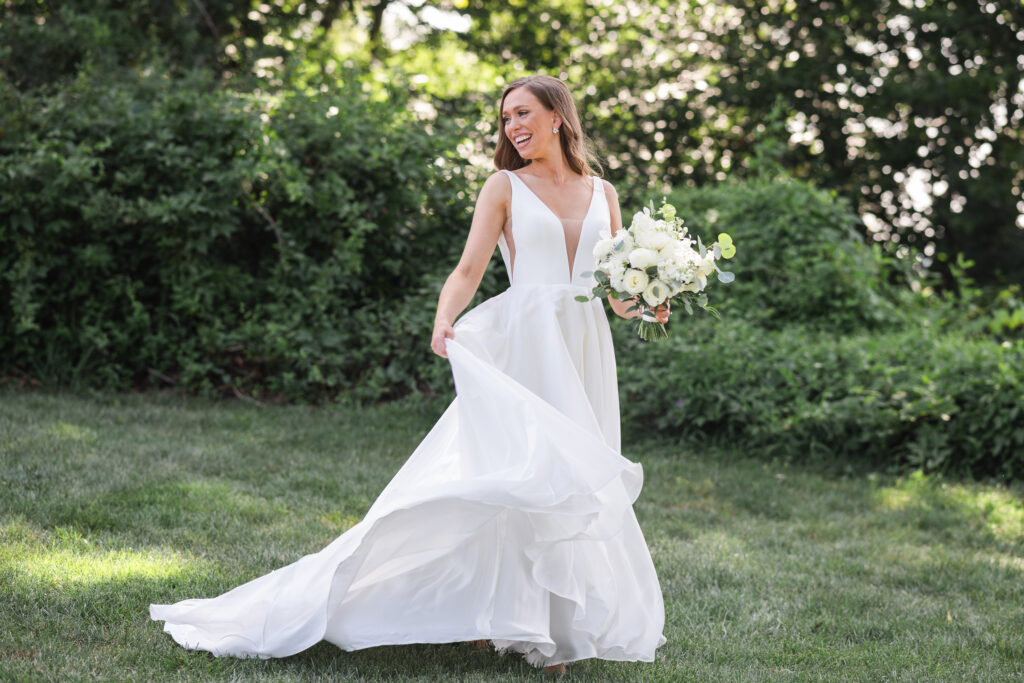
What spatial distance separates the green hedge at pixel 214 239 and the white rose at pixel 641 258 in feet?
14.5

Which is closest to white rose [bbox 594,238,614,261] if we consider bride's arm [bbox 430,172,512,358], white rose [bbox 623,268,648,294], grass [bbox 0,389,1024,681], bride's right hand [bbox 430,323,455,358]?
white rose [bbox 623,268,648,294]

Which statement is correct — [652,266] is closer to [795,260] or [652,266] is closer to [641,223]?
[641,223]

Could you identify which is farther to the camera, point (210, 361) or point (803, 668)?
point (210, 361)

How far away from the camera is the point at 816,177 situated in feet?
43.0

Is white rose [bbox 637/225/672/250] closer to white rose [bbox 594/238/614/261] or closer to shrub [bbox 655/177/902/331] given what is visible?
white rose [bbox 594/238/614/261]

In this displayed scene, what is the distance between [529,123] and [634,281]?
0.73 m

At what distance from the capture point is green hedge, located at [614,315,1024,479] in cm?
651

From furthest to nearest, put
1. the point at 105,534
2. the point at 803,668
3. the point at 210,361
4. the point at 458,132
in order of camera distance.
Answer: the point at 458,132 < the point at 210,361 < the point at 105,534 < the point at 803,668

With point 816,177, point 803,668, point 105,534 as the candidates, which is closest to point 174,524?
point 105,534

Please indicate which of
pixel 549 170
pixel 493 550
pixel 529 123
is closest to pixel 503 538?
pixel 493 550

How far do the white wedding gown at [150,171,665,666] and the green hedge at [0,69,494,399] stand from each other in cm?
408

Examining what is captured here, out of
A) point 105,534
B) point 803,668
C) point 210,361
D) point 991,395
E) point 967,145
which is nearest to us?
point 803,668

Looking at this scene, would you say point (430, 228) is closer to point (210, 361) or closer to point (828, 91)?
point (210, 361)

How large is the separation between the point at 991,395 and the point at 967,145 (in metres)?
7.75
